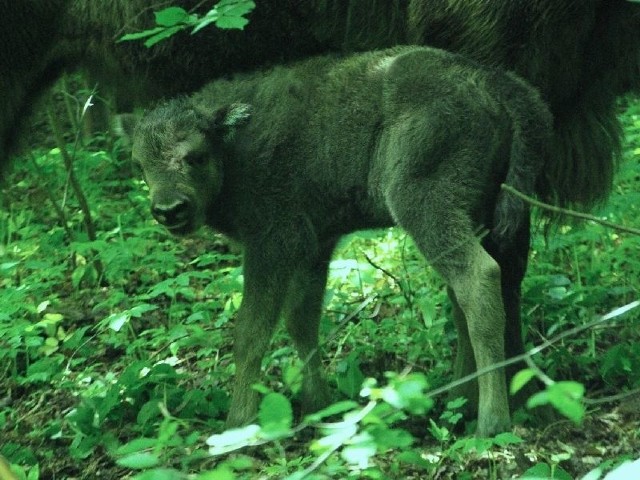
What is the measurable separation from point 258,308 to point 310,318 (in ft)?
1.25

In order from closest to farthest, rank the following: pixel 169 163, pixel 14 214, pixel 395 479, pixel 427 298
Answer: pixel 395 479
pixel 169 163
pixel 427 298
pixel 14 214

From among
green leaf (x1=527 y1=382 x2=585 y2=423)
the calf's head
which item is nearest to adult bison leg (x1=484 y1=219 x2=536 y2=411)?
the calf's head

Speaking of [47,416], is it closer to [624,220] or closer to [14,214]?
[14,214]

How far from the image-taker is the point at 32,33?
16.5 feet

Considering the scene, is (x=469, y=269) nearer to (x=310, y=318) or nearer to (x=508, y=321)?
(x=508, y=321)

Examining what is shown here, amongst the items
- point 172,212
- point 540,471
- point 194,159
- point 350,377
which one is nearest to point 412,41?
point 194,159

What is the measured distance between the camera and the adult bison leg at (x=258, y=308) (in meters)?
4.52

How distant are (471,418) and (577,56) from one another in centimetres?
164

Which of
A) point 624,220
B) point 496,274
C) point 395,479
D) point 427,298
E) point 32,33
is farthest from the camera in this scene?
point 624,220

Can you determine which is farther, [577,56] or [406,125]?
[577,56]

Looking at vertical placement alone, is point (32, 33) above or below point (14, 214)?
above

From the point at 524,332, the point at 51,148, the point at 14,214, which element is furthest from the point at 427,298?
the point at 51,148

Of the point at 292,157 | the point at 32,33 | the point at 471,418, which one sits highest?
the point at 32,33

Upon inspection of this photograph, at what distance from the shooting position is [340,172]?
14.8ft
